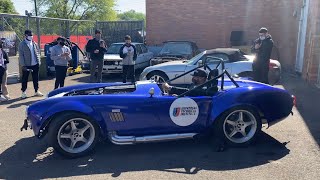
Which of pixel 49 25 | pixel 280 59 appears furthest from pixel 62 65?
pixel 280 59

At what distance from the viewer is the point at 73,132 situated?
4727 mm

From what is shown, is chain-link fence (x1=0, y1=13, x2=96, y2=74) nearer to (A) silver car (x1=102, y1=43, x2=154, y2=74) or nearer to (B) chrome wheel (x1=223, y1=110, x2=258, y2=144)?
(A) silver car (x1=102, y1=43, x2=154, y2=74)

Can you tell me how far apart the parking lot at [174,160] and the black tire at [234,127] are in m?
0.12

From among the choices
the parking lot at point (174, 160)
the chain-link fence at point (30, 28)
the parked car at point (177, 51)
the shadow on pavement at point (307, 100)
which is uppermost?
the chain-link fence at point (30, 28)

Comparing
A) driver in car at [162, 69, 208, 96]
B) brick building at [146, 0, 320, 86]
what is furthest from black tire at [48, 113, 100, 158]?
brick building at [146, 0, 320, 86]

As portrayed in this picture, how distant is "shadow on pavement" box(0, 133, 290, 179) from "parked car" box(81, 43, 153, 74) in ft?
26.5

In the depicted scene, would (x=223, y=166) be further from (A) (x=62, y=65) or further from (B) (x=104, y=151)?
(A) (x=62, y=65)

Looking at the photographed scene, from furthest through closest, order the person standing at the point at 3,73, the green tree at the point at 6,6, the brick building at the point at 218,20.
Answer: the green tree at the point at 6,6
the brick building at the point at 218,20
the person standing at the point at 3,73

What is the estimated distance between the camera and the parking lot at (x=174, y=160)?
4250 mm

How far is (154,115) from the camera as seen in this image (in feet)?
15.8

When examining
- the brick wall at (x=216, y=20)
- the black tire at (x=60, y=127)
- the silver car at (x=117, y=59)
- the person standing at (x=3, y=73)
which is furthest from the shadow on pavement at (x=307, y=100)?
the person standing at (x=3, y=73)

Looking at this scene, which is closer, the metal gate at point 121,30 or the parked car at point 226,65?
the parked car at point 226,65

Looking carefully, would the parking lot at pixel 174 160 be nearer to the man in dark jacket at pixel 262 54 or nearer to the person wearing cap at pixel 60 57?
the man in dark jacket at pixel 262 54

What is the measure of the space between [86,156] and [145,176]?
1.05 meters
